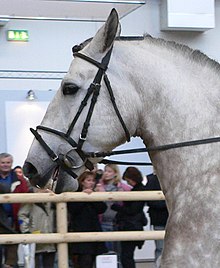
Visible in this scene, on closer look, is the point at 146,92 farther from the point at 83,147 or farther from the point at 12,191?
the point at 12,191

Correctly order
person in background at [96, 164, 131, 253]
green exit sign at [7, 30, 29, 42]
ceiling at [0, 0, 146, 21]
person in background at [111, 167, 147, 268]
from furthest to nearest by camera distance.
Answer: green exit sign at [7, 30, 29, 42], ceiling at [0, 0, 146, 21], person in background at [96, 164, 131, 253], person in background at [111, 167, 147, 268]

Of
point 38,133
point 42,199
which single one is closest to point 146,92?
point 38,133

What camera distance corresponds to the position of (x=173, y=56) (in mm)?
3568

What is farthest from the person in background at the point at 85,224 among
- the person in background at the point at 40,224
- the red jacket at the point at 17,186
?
the red jacket at the point at 17,186

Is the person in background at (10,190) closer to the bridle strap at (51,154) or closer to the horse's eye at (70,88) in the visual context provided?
the bridle strap at (51,154)

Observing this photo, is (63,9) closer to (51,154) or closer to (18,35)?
(18,35)

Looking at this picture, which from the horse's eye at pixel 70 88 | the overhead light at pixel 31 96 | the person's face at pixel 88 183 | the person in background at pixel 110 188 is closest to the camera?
the horse's eye at pixel 70 88

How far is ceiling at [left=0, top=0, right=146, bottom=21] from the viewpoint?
9.42 metres

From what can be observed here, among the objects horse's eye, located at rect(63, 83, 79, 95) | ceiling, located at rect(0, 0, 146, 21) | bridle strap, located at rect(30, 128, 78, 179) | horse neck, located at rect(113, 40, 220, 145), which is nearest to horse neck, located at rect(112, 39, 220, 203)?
horse neck, located at rect(113, 40, 220, 145)

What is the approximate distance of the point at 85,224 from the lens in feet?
25.3

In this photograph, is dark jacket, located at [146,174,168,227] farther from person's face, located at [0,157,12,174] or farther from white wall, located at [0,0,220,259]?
white wall, located at [0,0,220,259]

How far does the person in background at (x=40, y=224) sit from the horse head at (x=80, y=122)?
3.99 meters

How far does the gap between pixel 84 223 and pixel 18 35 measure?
14.3ft

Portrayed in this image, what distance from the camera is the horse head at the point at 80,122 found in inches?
139
